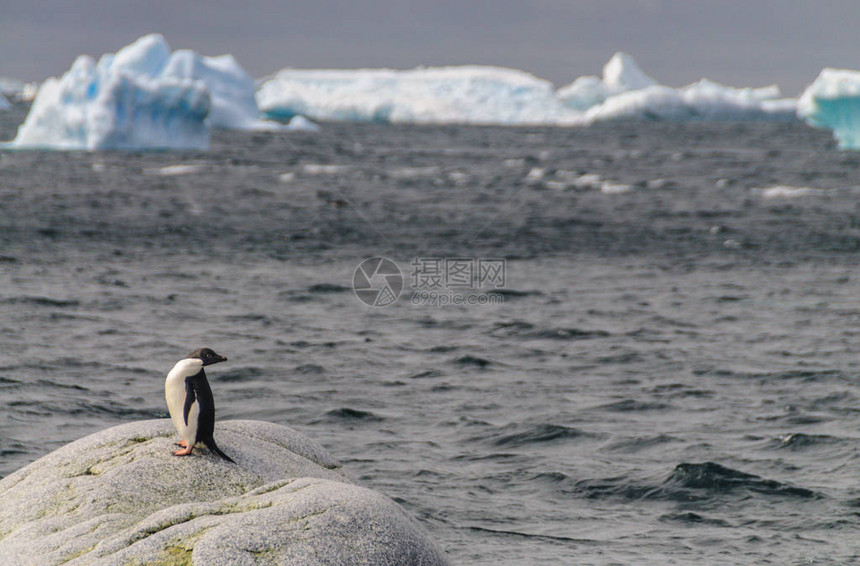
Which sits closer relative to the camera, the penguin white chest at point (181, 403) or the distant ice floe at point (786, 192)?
the penguin white chest at point (181, 403)

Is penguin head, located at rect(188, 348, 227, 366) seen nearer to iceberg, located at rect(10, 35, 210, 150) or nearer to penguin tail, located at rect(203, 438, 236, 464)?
penguin tail, located at rect(203, 438, 236, 464)

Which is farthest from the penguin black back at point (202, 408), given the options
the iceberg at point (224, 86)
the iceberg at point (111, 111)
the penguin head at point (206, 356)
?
the iceberg at point (224, 86)

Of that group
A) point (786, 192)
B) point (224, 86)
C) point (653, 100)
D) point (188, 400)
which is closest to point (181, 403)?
point (188, 400)

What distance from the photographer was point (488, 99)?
111688 millimetres

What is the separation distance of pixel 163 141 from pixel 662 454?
3964 centimetres

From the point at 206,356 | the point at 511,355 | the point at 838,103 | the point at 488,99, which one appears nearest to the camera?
the point at 206,356

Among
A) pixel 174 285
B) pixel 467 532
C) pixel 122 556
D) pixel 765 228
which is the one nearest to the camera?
pixel 122 556

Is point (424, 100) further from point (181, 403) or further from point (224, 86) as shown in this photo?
point (181, 403)

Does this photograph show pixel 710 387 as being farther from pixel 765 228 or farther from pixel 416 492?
pixel 765 228

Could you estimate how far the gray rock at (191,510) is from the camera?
13.5 ft

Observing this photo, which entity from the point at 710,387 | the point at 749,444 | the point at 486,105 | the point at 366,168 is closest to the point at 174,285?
the point at 710,387

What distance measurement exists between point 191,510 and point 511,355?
311 inches

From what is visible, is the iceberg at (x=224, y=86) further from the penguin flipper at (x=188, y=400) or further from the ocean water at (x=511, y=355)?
the penguin flipper at (x=188, y=400)

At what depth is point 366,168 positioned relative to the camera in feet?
145
